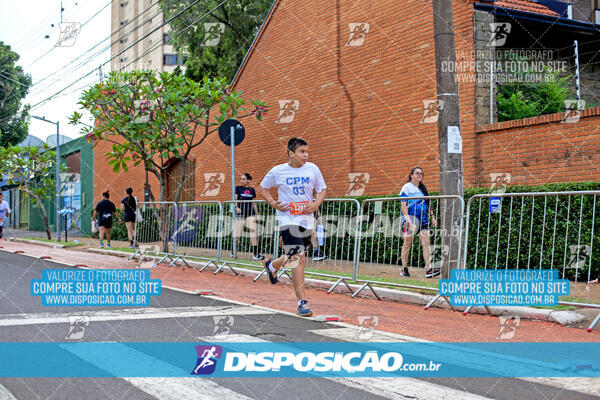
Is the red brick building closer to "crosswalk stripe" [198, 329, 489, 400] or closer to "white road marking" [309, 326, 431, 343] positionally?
"white road marking" [309, 326, 431, 343]

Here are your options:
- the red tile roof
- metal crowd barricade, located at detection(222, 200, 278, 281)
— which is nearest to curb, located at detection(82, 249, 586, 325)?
metal crowd barricade, located at detection(222, 200, 278, 281)

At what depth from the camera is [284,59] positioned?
58.2ft

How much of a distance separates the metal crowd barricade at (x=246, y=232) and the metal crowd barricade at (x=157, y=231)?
1758 mm

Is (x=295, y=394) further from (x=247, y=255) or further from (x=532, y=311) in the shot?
(x=247, y=255)

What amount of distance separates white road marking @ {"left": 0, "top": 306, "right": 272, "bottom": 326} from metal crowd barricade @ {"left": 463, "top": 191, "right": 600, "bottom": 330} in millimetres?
2897

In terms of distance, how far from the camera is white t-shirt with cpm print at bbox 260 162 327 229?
682 centimetres

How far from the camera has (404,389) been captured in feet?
12.9

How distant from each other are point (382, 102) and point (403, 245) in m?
5.65

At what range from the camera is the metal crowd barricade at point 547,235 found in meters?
7.76

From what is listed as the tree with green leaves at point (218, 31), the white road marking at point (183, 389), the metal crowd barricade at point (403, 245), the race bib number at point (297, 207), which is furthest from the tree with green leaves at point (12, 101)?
the white road marking at point (183, 389)

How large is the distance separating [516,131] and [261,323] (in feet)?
22.9

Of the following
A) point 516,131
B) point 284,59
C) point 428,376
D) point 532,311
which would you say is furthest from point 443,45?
point 284,59

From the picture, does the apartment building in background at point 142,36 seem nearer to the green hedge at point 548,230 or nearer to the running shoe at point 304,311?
the green hedge at point 548,230

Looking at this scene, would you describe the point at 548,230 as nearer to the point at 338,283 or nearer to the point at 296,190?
the point at 338,283
